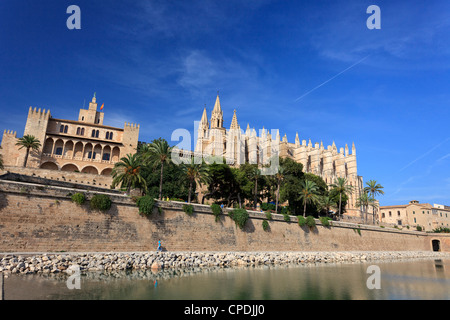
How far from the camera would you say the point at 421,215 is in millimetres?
72938

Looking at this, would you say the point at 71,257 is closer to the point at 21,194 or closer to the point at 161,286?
the point at 21,194

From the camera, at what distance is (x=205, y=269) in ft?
65.5

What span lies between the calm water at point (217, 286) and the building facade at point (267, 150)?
49.6 m

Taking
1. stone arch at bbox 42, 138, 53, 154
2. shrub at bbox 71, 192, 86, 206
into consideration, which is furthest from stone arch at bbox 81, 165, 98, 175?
shrub at bbox 71, 192, 86, 206

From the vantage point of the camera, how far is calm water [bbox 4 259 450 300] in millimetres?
12503

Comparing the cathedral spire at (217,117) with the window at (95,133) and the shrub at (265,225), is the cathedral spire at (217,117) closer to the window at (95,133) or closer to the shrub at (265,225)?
the window at (95,133)

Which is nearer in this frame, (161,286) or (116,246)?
(161,286)

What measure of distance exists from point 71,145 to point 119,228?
33231 millimetres

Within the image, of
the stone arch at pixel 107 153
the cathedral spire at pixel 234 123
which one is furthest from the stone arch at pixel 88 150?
the cathedral spire at pixel 234 123

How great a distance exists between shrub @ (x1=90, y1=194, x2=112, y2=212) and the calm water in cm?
566

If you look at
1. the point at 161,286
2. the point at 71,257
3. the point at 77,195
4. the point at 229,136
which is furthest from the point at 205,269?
the point at 229,136
